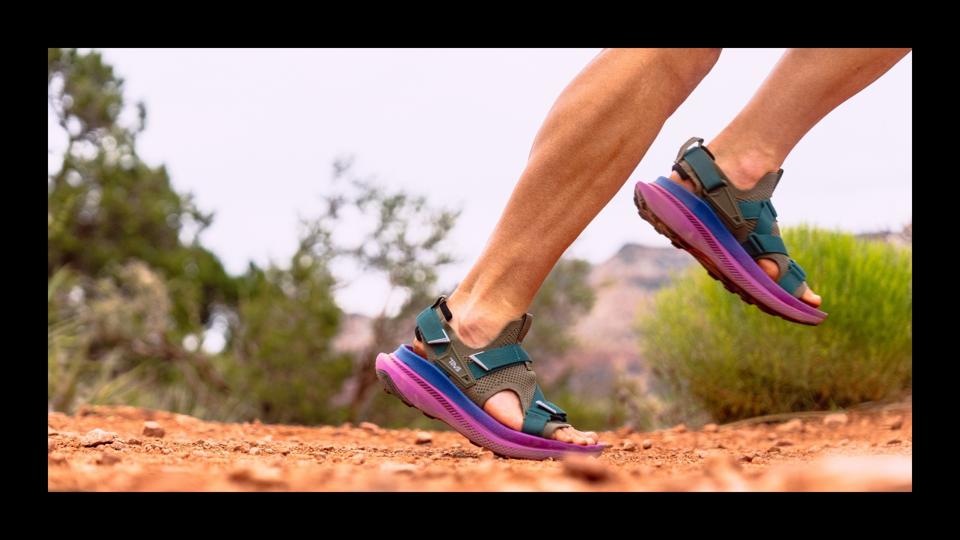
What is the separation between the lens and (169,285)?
11.0 m

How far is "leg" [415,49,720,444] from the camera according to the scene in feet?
6.05

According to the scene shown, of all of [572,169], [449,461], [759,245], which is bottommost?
[449,461]

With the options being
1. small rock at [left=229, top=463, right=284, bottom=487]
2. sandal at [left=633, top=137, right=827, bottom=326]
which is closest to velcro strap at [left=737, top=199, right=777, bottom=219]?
sandal at [left=633, top=137, right=827, bottom=326]

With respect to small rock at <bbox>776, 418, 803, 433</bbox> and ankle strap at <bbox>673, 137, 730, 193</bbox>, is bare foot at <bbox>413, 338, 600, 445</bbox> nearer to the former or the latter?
ankle strap at <bbox>673, 137, 730, 193</bbox>

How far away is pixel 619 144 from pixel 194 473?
108cm

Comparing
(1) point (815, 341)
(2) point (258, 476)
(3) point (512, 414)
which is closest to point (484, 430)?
(3) point (512, 414)

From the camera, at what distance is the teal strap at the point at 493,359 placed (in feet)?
6.21

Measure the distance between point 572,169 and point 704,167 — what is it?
314mm

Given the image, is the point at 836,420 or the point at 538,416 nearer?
the point at 538,416

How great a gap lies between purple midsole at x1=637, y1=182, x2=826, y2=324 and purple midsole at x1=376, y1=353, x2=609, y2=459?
48 centimetres

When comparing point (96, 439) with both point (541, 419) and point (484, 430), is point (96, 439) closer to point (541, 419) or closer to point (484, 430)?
point (484, 430)

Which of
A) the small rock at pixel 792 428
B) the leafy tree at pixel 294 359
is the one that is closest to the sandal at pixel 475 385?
the small rock at pixel 792 428

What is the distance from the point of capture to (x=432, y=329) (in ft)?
6.36

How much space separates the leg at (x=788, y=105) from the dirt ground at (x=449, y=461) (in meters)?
0.65
